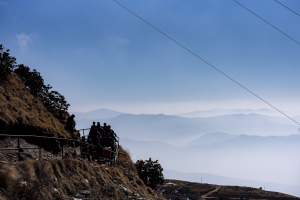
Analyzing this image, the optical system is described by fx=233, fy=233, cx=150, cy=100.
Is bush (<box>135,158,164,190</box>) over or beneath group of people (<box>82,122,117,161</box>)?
beneath

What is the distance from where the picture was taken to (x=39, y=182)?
24.5 ft

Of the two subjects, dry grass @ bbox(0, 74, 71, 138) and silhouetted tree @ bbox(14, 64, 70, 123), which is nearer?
dry grass @ bbox(0, 74, 71, 138)

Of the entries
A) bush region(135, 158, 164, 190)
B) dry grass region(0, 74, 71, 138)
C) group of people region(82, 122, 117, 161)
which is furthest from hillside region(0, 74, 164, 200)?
bush region(135, 158, 164, 190)

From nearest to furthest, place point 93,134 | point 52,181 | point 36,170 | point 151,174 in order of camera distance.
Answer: point 36,170, point 52,181, point 93,134, point 151,174

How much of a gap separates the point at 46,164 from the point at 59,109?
609 inches

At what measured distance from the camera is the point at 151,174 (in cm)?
2502

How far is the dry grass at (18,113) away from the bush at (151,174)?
9.79 m

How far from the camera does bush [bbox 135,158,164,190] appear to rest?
24802mm

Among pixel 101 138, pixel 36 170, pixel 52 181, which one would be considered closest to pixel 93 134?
pixel 101 138

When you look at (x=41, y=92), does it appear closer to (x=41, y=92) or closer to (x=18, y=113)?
(x=41, y=92)

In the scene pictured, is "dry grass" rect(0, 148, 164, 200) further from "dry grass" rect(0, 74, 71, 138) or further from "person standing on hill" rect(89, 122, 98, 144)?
"dry grass" rect(0, 74, 71, 138)

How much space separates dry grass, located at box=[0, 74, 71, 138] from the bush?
9786 millimetres

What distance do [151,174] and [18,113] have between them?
50.4 feet

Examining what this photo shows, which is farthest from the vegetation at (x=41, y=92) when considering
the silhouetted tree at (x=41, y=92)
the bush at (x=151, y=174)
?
the bush at (x=151, y=174)
